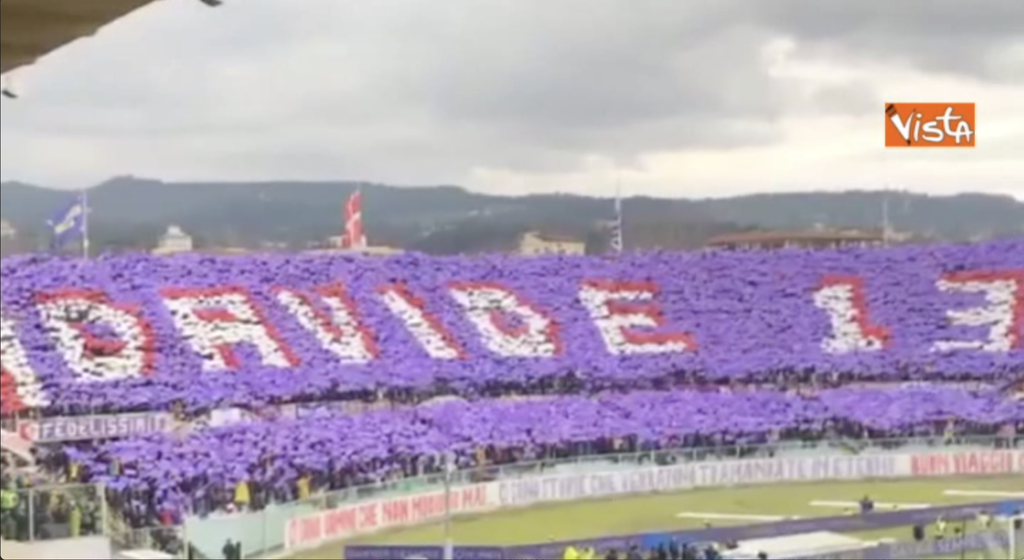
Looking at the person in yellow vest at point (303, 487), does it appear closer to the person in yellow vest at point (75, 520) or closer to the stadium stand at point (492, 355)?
the stadium stand at point (492, 355)

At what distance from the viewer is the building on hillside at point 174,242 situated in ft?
41.2

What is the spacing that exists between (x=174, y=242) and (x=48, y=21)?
10678 mm

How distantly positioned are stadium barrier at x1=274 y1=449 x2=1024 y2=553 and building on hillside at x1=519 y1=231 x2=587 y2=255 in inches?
96.5

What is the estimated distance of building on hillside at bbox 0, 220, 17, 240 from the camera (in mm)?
11180

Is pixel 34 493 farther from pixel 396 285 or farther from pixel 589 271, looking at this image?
pixel 589 271

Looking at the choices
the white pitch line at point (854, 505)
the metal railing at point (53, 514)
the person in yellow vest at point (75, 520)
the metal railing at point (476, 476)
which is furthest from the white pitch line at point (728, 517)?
the person in yellow vest at point (75, 520)

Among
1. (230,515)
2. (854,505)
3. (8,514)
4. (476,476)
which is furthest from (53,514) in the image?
(854,505)

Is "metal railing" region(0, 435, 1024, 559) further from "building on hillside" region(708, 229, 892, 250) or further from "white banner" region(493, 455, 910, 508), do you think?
"building on hillside" region(708, 229, 892, 250)

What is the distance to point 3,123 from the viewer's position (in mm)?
10711

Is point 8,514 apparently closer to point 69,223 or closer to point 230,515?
point 230,515

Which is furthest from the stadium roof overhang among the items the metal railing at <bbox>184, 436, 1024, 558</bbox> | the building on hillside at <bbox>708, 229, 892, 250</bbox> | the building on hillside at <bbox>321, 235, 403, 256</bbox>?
the building on hillside at <bbox>708, 229, 892, 250</bbox>

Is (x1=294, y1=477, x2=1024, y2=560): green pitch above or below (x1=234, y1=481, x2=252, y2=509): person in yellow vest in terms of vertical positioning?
below

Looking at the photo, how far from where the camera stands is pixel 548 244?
13.8 metres

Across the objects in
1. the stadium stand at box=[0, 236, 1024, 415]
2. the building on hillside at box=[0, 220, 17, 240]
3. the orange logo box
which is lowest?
the stadium stand at box=[0, 236, 1024, 415]
